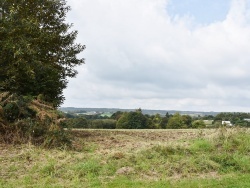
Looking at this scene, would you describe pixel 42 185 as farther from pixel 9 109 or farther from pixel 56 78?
pixel 56 78

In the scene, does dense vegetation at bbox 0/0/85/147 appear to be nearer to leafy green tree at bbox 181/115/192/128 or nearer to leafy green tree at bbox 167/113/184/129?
leafy green tree at bbox 167/113/184/129

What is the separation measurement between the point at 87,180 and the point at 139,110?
16619 millimetres

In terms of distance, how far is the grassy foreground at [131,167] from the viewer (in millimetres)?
7000

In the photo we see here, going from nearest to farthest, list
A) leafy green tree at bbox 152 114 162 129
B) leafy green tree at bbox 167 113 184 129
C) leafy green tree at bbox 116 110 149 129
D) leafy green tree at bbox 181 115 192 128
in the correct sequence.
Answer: leafy green tree at bbox 116 110 149 129 → leafy green tree at bbox 167 113 184 129 → leafy green tree at bbox 181 115 192 128 → leafy green tree at bbox 152 114 162 129

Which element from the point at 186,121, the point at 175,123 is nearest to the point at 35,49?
the point at 175,123

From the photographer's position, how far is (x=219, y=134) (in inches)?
414

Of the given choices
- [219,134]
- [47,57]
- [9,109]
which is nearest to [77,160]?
[9,109]

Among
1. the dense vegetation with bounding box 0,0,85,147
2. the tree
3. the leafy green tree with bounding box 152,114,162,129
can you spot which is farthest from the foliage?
the leafy green tree with bounding box 152,114,162,129

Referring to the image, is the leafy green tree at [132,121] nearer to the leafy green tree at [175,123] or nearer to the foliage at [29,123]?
the leafy green tree at [175,123]

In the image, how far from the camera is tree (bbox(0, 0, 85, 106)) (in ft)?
39.3

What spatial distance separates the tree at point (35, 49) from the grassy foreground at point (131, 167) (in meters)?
3.38

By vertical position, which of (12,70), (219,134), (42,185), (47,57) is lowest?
(42,185)

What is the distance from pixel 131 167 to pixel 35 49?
7.04 m

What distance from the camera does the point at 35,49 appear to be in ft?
42.7
